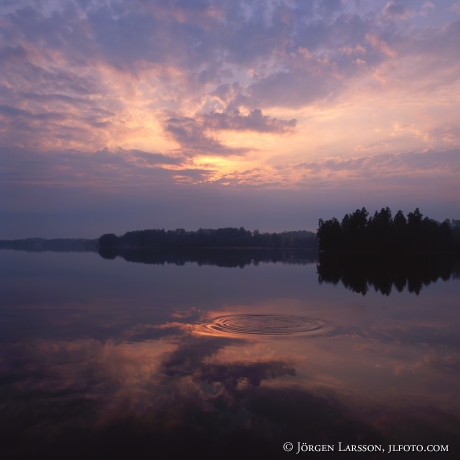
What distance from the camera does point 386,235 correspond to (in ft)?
291

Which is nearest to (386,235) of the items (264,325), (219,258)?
(219,258)

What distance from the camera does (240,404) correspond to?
934 centimetres

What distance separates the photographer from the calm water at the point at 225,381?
7875 mm

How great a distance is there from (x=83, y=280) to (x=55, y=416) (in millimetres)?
29698

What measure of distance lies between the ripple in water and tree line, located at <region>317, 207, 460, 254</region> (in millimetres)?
74772

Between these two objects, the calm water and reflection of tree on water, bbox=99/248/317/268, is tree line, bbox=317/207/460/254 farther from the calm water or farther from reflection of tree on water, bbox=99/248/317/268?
the calm water

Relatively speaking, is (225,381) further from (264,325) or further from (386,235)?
(386,235)

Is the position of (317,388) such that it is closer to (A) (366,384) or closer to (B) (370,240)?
(A) (366,384)

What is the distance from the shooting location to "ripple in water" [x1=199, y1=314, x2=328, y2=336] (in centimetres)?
1611

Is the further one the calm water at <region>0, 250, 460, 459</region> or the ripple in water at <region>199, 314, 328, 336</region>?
the ripple in water at <region>199, 314, 328, 336</region>

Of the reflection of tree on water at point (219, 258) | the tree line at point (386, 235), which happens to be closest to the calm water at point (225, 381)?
the reflection of tree on water at point (219, 258)

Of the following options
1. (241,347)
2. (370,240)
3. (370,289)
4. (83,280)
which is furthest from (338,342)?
(370,240)

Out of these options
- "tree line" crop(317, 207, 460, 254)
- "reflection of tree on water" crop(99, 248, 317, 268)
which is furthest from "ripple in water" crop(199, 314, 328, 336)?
"tree line" crop(317, 207, 460, 254)

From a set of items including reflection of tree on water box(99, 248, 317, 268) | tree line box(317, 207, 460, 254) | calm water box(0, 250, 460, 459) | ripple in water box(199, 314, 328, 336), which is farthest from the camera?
tree line box(317, 207, 460, 254)
